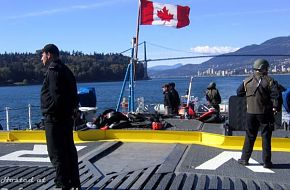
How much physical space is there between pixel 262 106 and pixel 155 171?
191cm

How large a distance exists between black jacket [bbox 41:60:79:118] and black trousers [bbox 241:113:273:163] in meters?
3.02

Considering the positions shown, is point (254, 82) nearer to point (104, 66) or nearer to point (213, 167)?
point (213, 167)

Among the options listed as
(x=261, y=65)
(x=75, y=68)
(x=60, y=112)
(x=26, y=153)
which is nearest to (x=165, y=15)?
(x=26, y=153)

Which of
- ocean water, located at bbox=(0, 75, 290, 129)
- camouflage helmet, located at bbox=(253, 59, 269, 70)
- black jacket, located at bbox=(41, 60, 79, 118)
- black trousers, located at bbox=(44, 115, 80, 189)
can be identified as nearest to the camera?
black jacket, located at bbox=(41, 60, 79, 118)

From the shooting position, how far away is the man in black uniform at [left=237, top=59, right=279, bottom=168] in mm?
6723

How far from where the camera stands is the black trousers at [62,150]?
5059mm

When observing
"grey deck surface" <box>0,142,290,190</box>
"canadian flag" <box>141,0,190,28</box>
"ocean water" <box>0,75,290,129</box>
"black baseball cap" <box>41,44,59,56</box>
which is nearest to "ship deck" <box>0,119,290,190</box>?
"grey deck surface" <box>0,142,290,190</box>

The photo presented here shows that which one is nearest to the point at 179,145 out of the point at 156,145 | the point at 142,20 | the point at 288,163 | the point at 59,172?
the point at 156,145

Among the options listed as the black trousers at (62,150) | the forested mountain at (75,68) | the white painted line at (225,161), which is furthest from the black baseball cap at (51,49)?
the forested mountain at (75,68)

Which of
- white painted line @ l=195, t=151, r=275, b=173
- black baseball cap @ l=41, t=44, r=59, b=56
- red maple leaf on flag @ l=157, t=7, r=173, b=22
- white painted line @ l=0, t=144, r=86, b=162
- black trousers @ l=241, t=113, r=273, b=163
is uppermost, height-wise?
red maple leaf on flag @ l=157, t=7, r=173, b=22

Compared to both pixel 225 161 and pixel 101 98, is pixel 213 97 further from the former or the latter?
pixel 101 98

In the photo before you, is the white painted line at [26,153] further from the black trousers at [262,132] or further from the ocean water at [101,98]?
the black trousers at [262,132]

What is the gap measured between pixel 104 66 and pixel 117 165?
77529 mm

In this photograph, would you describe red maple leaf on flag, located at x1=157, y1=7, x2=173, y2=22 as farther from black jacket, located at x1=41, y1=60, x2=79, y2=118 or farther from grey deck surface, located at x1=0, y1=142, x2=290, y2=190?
black jacket, located at x1=41, y1=60, x2=79, y2=118
